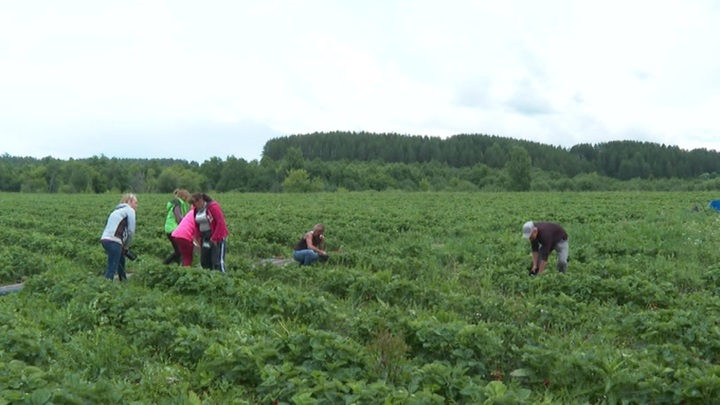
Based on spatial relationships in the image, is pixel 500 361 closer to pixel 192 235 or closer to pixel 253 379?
pixel 253 379

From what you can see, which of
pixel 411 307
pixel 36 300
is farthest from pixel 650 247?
pixel 36 300

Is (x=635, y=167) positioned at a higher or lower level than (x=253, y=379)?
higher

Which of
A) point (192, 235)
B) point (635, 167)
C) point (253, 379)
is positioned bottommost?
point (253, 379)

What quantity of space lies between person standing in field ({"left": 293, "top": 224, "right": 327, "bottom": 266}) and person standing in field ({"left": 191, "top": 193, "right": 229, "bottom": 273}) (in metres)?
1.89

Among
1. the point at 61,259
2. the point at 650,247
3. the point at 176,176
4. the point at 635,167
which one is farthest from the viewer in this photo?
the point at 635,167

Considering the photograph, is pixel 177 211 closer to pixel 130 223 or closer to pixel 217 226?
pixel 130 223

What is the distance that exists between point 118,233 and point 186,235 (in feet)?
3.66

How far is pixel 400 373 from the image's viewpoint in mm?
5070

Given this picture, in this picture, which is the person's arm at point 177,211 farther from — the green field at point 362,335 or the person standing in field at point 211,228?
the person standing in field at point 211,228

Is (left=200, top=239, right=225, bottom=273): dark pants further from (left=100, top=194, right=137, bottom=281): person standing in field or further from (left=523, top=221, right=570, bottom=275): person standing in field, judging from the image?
(left=523, top=221, right=570, bottom=275): person standing in field

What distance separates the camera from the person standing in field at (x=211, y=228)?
9.87 meters

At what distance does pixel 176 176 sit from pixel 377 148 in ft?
166

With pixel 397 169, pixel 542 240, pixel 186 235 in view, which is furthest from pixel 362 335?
pixel 397 169

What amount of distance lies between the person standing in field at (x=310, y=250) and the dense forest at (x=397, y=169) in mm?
62454
